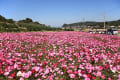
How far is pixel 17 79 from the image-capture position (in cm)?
219

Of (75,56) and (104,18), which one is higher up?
(104,18)

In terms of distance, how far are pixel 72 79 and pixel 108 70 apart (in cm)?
92

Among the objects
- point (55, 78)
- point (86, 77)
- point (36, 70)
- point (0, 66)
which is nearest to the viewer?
point (86, 77)

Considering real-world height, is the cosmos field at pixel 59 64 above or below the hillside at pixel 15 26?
below

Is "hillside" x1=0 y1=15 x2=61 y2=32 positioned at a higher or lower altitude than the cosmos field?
higher

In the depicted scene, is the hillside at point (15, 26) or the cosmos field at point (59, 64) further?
the hillside at point (15, 26)

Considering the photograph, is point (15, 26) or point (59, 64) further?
point (15, 26)

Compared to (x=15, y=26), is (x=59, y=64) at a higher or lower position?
lower

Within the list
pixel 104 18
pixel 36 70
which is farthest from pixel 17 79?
pixel 104 18

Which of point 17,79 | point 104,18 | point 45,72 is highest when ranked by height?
point 104,18

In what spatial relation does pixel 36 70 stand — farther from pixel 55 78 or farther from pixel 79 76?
pixel 79 76

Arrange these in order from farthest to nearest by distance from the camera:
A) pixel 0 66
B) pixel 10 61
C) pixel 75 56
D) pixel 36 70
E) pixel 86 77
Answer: pixel 75 56
pixel 10 61
pixel 0 66
pixel 36 70
pixel 86 77

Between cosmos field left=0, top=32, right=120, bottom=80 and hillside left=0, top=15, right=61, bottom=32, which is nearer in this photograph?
cosmos field left=0, top=32, right=120, bottom=80

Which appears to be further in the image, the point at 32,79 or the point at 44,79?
the point at 32,79
